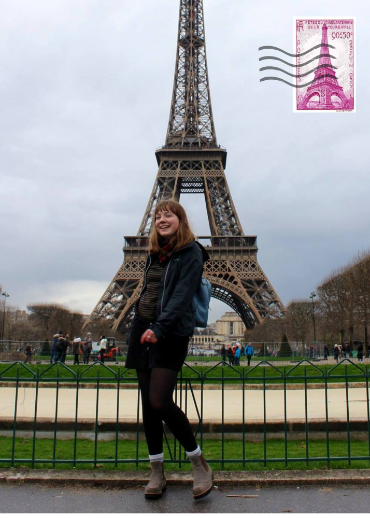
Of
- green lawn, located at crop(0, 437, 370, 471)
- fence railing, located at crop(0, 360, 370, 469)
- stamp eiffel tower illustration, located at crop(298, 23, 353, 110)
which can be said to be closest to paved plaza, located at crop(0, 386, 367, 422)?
fence railing, located at crop(0, 360, 370, 469)

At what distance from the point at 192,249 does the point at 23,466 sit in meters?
2.61

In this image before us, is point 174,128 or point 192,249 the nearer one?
point 192,249

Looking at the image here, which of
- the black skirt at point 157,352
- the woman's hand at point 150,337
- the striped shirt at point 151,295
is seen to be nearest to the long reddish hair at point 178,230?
the striped shirt at point 151,295

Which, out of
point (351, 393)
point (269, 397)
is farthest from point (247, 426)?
point (351, 393)

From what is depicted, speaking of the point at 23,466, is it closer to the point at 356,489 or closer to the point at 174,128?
the point at 356,489

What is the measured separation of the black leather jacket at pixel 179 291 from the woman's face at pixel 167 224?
0.22 metres

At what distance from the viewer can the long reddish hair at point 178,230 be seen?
157 inches

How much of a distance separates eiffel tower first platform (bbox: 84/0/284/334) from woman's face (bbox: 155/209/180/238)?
36.6 meters

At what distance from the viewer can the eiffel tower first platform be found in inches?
1687

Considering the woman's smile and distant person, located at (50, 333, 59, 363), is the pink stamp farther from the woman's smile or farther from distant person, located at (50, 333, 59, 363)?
distant person, located at (50, 333, 59, 363)

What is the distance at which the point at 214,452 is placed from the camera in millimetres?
5703

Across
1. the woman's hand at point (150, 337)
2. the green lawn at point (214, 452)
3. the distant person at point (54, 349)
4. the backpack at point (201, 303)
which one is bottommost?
the green lawn at point (214, 452)

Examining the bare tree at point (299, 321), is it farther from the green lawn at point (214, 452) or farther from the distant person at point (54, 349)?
the green lawn at point (214, 452)

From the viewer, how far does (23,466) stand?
14.7 feet
